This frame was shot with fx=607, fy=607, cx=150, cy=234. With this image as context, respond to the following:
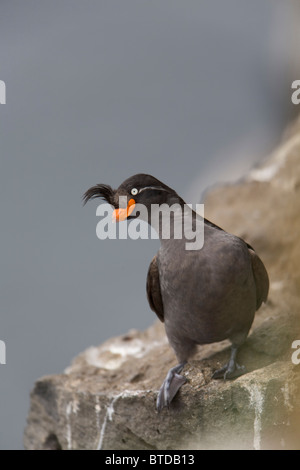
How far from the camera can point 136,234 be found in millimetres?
3404

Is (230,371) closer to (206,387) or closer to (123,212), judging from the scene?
(206,387)

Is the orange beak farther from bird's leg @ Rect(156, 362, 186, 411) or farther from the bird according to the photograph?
bird's leg @ Rect(156, 362, 186, 411)

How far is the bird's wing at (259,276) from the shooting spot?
3119 millimetres

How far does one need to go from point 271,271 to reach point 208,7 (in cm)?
202

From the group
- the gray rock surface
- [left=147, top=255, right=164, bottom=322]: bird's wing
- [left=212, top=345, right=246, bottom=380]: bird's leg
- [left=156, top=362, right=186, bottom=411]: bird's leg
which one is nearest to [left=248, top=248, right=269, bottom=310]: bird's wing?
the gray rock surface

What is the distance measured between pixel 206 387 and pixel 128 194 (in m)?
1.03

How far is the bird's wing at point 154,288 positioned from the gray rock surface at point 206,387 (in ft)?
1.21

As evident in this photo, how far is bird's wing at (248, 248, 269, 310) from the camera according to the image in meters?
3.12

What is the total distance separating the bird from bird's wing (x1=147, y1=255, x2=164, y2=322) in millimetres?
23

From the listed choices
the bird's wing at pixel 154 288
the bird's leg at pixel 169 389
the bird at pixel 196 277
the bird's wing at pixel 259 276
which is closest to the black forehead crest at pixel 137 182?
the bird at pixel 196 277

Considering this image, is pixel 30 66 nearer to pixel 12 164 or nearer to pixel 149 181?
pixel 12 164

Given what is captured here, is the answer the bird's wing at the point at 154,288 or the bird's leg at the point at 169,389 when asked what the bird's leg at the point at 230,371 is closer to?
the bird's leg at the point at 169,389

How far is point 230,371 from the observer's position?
304 centimetres
